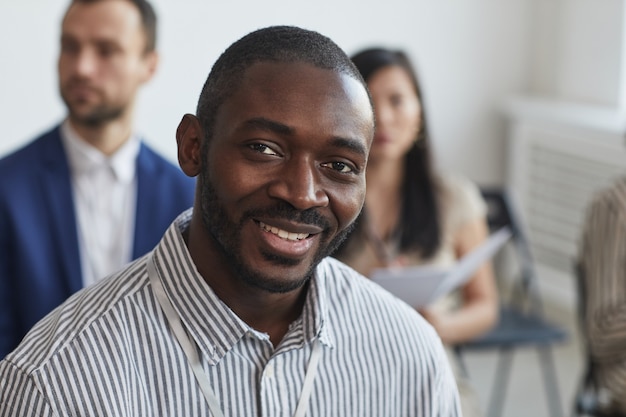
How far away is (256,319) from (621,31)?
3.74 metres

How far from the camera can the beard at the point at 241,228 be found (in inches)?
43.4

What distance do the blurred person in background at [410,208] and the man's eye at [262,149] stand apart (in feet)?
5.12

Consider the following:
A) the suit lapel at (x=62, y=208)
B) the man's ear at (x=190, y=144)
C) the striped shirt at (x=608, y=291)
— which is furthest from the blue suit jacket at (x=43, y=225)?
the man's ear at (x=190, y=144)

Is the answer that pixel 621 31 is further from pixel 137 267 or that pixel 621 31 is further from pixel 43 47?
pixel 137 267

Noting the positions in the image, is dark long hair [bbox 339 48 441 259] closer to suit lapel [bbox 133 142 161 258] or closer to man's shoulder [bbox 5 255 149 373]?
suit lapel [bbox 133 142 161 258]

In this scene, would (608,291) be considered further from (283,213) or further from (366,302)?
(283,213)

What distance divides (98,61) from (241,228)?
159 centimetres

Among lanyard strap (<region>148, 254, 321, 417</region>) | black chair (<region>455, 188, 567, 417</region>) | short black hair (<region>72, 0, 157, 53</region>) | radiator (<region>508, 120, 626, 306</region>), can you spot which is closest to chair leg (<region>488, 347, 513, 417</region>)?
black chair (<region>455, 188, 567, 417</region>)

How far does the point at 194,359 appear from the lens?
115 centimetres

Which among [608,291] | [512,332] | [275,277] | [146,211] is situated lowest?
[512,332]

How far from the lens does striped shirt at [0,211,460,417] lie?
110 cm

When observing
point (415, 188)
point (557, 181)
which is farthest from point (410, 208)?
point (557, 181)

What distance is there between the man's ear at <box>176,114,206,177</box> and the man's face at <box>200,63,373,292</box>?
32mm

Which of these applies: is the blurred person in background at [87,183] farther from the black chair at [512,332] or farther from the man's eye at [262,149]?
the man's eye at [262,149]
